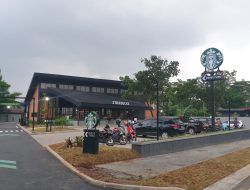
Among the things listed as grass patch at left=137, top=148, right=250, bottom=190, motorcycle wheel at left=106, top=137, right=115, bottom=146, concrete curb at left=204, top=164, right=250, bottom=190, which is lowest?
concrete curb at left=204, top=164, right=250, bottom=190

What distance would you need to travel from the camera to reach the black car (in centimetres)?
2795

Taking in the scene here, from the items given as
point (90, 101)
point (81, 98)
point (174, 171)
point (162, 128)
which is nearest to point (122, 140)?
point (162, 128)

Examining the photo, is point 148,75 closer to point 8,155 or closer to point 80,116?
point 80,116

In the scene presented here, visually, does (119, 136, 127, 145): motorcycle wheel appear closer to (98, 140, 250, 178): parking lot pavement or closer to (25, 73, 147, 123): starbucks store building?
(98, 140, 250, 178): parking lot pavement

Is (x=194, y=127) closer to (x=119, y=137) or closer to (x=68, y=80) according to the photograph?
(x=119, y=137)

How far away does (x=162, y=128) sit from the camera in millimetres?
28188

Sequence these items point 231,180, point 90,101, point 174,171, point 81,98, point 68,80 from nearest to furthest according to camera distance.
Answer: point 231,180, point 174,171, point 90,101, point 81,98, point 68,80

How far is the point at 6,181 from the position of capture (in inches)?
423

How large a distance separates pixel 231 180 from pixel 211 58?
18061 mm

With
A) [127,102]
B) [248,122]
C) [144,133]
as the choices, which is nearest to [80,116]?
[127,102]

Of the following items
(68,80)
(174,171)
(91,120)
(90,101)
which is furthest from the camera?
(68,80)

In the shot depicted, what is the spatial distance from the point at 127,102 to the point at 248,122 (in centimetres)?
2126

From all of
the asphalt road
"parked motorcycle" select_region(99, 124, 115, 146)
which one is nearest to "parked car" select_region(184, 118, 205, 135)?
"parked motorcycle" select_region(99, 124, 115, 146)

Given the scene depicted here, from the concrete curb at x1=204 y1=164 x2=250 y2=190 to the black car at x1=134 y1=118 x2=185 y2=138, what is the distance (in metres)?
14.4
